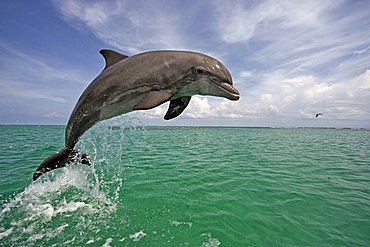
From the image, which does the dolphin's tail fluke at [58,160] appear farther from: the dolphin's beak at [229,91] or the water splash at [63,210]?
the dolphin's beak at [229,91]

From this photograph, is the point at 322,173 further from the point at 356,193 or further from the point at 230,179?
the point at 230,179

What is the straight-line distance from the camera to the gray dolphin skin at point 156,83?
3983mm

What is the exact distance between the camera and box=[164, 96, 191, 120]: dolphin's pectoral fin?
4.52 m

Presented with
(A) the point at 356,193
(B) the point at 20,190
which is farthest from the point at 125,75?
(A) the point at 356,193

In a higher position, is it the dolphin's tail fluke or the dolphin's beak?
the dolphin's beak

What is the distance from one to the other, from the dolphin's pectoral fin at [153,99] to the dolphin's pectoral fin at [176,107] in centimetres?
61

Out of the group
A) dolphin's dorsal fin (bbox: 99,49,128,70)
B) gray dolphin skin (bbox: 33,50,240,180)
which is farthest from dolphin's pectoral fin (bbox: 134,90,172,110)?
dolphin's dorsal fin (bbox: 99,49,128,70)

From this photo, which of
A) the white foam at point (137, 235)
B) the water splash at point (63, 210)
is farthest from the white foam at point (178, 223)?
the water splash at point (63, 210)

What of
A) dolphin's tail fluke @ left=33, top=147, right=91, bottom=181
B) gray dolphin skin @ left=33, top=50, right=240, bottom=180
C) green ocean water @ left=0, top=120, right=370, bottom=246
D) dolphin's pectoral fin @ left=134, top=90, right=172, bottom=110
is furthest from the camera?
dolphin's tail fluke @ left=33, top=147, right=91, bottom=181

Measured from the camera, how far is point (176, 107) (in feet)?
14.9

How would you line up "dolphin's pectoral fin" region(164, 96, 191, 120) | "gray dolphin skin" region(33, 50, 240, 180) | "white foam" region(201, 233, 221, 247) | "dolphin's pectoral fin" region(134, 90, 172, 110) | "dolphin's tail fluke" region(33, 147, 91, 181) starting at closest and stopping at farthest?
1. "dolphin's pectoral fin" region(134, 90, 172, 110)
2. "gray dolphin skin" region(33, 50, 240, 180)
3. "dolphin's pectoral fin" region(164, 96, 191, 120)
4. "white foam" region(201, 233, 221, 247)
5. "dolphin's tail fluke" region(33, 147, 91, 181)

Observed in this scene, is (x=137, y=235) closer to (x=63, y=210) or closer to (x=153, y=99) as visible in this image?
(x=63, y=210)

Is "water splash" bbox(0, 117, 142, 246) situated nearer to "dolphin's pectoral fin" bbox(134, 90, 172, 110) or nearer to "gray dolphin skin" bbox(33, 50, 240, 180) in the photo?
"gray dolphin skin" bbox(33, 50, 240, 180)

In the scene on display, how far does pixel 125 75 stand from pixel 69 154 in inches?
112
